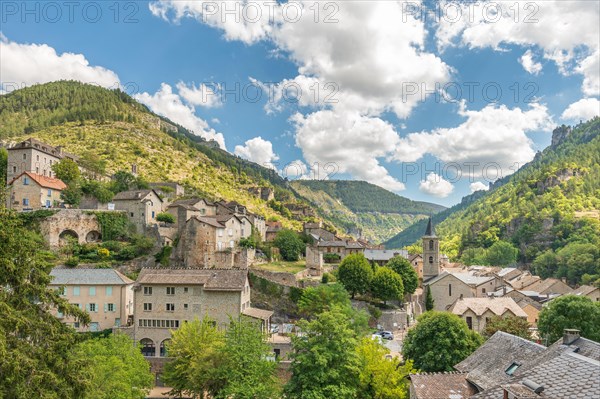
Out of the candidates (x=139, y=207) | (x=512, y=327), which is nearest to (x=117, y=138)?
(x=139, y=207)

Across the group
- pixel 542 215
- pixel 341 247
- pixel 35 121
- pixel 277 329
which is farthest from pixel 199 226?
pixel 542 215

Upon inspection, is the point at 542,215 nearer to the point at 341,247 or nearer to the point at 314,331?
the point at 341,247

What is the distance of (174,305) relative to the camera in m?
49.7

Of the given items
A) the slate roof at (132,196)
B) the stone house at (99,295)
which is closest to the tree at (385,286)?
the stone house at (99,295)

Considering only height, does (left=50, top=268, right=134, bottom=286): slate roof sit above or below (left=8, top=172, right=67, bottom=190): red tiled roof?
below

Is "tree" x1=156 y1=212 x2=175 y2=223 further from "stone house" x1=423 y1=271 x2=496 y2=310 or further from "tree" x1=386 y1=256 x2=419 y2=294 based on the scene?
"stone house" x1=423 y1=271 x2=496 y2=310

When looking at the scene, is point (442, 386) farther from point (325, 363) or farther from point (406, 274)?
point (406, 274)

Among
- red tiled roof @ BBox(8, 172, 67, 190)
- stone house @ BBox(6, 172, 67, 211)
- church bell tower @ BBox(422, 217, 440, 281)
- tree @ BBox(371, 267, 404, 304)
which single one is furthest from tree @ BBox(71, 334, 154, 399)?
church bell tower @ BBox(422, 217, 440, 281)

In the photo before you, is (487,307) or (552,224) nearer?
(487,307)

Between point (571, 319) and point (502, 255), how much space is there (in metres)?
94.4

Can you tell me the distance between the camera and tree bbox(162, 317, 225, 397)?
3456cm

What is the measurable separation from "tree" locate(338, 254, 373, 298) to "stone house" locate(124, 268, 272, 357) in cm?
1803

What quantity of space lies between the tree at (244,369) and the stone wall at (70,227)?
1605 inches

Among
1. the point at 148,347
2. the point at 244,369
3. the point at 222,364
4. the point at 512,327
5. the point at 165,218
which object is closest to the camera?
the point at 244,369
